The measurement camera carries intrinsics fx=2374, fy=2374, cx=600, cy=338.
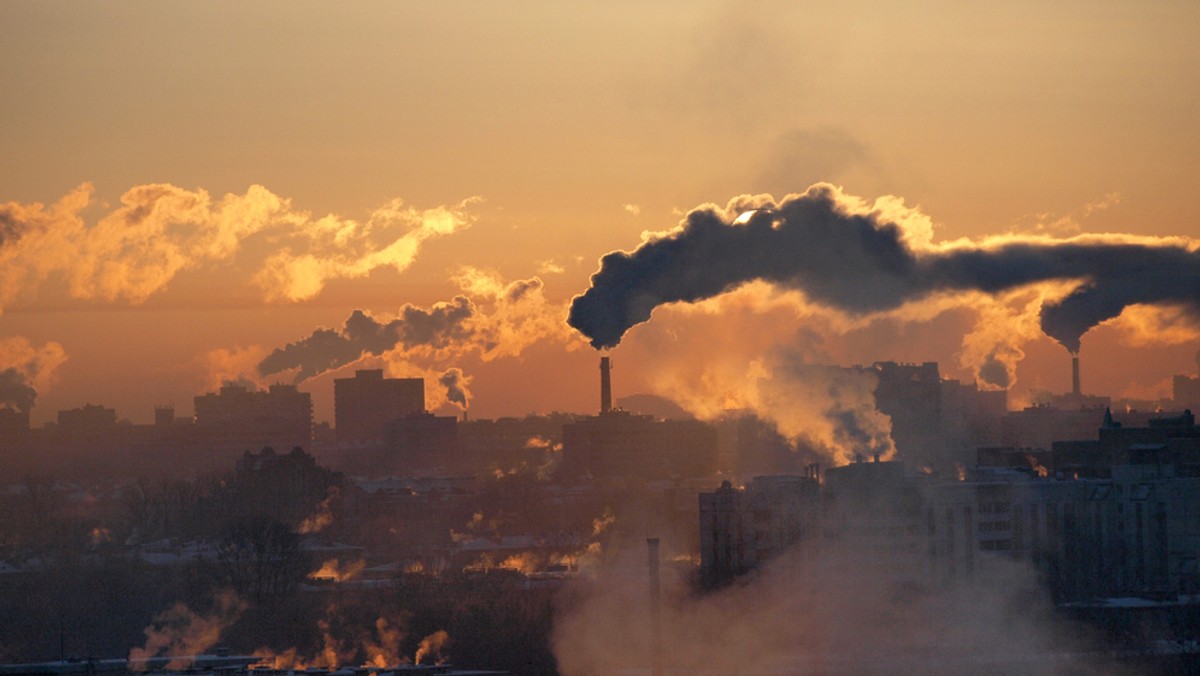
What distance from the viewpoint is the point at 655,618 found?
55250 millimetres

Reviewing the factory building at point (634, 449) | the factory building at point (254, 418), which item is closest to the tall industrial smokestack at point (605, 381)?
the factory building at point (634, 449)

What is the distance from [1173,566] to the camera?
6475 cm

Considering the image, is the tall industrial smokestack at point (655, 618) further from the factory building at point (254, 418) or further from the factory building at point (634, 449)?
the factory building at point (254, 418)

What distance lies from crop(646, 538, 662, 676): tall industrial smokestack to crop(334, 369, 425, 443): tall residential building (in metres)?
123

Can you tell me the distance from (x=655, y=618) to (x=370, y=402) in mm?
131419

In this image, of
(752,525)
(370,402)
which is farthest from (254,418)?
(752,525)

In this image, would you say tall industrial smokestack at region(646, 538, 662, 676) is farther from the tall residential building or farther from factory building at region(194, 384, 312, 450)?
the tall residential building

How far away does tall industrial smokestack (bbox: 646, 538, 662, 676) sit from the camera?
174 feet

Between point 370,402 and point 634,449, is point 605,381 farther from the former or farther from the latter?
point 370,402

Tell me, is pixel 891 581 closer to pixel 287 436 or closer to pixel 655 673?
pixel 655 673

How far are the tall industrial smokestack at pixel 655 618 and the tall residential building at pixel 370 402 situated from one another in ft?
405

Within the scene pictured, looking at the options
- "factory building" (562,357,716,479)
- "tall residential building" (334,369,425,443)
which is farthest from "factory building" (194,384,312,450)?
"factory building" (562,357,716,479)

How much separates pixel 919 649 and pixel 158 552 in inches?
1402

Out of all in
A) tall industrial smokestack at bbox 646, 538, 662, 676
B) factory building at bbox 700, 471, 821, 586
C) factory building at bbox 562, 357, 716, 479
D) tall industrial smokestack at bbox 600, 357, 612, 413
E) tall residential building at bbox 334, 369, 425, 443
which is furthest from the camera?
tall residential building at bbox 334, 369, 425, 443
